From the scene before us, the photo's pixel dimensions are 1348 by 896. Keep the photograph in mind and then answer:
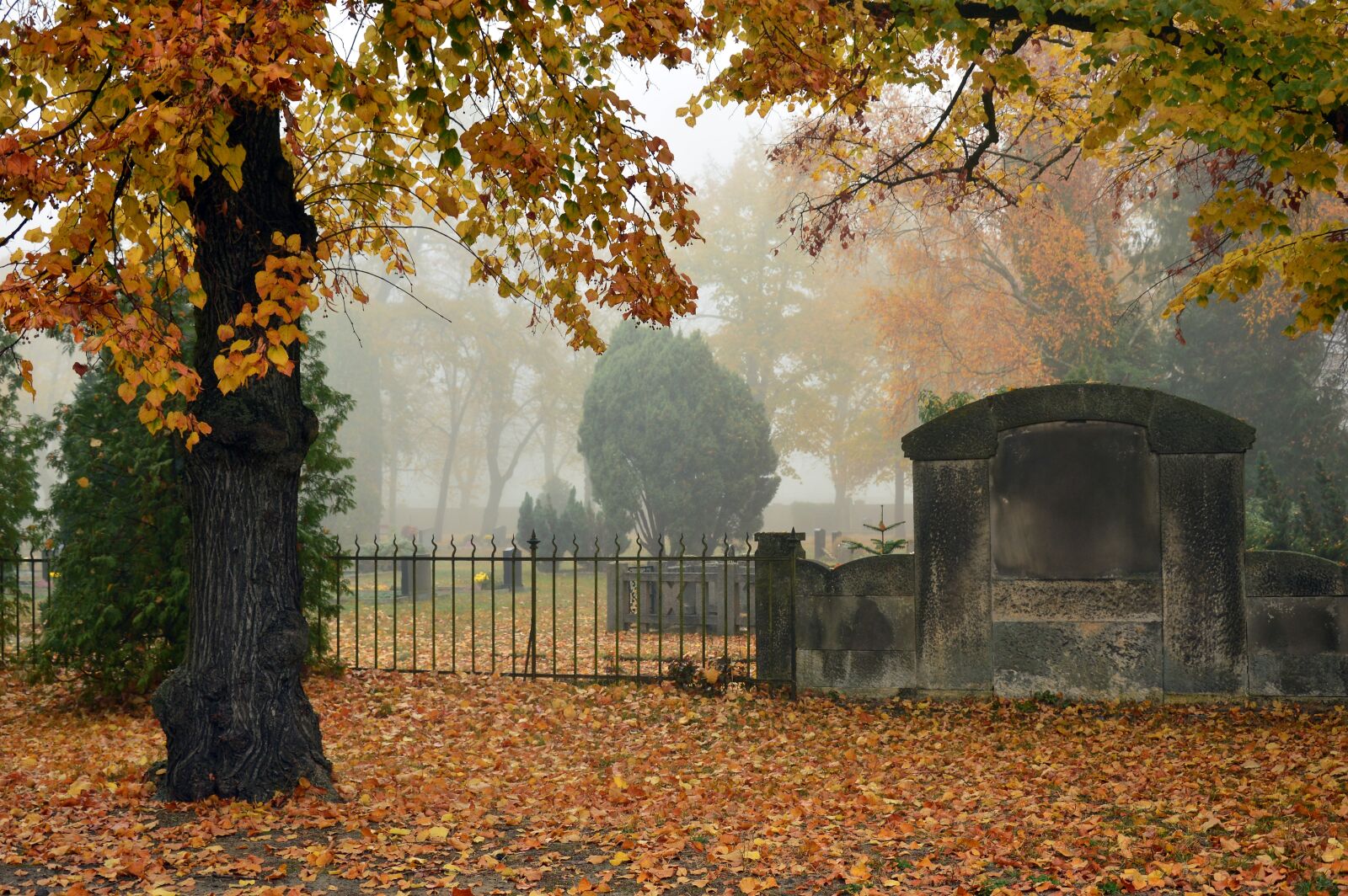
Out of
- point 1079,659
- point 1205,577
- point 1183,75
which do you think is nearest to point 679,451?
point 1079,659

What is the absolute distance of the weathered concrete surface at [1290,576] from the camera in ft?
27.5

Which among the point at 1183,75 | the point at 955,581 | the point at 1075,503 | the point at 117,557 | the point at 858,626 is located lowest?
the point at 858,626

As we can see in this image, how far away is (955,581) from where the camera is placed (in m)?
8.91

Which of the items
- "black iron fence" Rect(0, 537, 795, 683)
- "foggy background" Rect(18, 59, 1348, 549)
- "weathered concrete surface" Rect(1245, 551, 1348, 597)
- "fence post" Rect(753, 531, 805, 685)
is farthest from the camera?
"foggy background" Rect(18, 59, 1348, 549)

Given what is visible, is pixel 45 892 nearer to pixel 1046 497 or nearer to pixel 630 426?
pixel 1046 497

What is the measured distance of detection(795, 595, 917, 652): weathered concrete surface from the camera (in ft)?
29.6

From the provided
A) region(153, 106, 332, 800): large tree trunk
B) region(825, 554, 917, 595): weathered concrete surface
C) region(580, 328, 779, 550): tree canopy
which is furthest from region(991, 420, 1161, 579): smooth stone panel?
region(580, 328, 779, 550): tree canopy

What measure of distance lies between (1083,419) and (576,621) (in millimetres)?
7576

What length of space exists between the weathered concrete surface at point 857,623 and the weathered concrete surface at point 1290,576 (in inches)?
99.8

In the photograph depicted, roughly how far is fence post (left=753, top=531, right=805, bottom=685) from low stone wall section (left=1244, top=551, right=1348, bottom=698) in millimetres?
3469

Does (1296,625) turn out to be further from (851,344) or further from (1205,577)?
(851,344)

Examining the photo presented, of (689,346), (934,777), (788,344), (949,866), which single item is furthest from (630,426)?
(949,866)

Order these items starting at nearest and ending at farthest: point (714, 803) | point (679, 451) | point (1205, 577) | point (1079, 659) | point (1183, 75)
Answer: point (1183, 75)
point (714, 803)
point (1205, 577)
point (1079, 659)
point (679, 451)

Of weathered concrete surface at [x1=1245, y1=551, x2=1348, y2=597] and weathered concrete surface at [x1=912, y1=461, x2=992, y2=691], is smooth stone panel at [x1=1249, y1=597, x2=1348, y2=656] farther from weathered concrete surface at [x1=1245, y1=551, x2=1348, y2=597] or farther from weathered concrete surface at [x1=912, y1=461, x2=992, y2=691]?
weathered concrete surface at [x1=912, y1=461, x2=992, y2=691]
